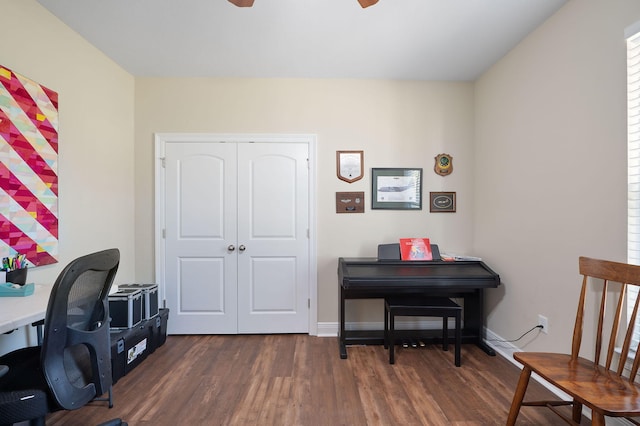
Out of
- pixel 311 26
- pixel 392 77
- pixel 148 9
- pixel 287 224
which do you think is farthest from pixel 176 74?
pixel 392 77

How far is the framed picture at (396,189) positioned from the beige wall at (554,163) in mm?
653

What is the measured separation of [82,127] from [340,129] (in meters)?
2.26

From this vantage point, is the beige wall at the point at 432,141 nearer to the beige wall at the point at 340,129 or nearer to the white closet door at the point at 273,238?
the beige wall at the point at 340,129

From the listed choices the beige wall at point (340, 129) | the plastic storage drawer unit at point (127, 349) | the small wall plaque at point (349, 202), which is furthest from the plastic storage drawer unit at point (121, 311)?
the small wall plaque at point (349, 202)

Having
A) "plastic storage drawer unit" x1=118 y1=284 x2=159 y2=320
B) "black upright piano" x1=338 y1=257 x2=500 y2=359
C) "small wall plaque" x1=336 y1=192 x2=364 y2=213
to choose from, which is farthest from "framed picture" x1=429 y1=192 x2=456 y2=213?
"plastic storage drawer unit" x1=118 y1=284 x2=159 y2=320

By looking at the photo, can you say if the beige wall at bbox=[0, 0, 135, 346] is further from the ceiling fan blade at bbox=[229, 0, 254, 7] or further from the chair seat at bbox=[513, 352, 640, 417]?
the chair seat at bbox=[513, 352, 640, 417]

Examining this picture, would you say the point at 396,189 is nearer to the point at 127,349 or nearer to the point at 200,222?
the point at 200,222

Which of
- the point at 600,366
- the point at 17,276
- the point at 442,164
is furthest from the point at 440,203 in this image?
the point at 17,276

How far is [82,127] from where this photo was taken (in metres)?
2.22

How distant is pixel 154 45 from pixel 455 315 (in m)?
3.38

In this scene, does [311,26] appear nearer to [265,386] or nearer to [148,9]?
[148,9]

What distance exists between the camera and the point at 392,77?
2.79 meters

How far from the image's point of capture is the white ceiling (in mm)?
1854

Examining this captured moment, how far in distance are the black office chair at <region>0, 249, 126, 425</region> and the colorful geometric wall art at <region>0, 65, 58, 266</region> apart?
829 mm
